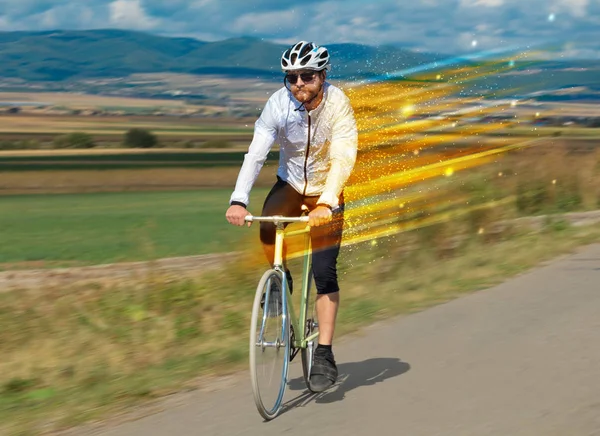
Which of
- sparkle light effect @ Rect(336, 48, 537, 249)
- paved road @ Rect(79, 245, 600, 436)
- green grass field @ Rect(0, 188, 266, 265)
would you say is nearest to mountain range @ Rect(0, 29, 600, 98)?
green grass field @ Rect(0, 188, 266, 265)

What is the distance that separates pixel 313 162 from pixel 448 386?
151cm

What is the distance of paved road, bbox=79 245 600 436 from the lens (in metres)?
5.16

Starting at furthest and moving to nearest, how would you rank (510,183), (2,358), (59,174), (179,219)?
(59,174) → (179,219) → (510,183) → (2,358)

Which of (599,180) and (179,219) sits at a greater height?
(599,180)

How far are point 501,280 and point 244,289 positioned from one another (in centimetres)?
273

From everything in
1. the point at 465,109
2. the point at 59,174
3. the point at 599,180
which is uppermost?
the point at 465,109

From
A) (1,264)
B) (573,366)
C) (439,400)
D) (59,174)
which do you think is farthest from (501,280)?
(59,174)

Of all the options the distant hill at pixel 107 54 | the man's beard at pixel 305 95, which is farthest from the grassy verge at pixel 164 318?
the distant hill at pixel 107 54

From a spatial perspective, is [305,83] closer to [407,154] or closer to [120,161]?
[407,154]

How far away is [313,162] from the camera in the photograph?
226 inches

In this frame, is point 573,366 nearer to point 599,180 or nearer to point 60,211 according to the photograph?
point 599,180

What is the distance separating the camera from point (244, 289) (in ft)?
36.0

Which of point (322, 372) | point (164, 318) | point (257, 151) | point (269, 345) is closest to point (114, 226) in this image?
point (164, 318)

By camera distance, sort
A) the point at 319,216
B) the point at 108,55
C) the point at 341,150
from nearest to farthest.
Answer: the point at 319,216
the point at 341,150
the point at 108,55
